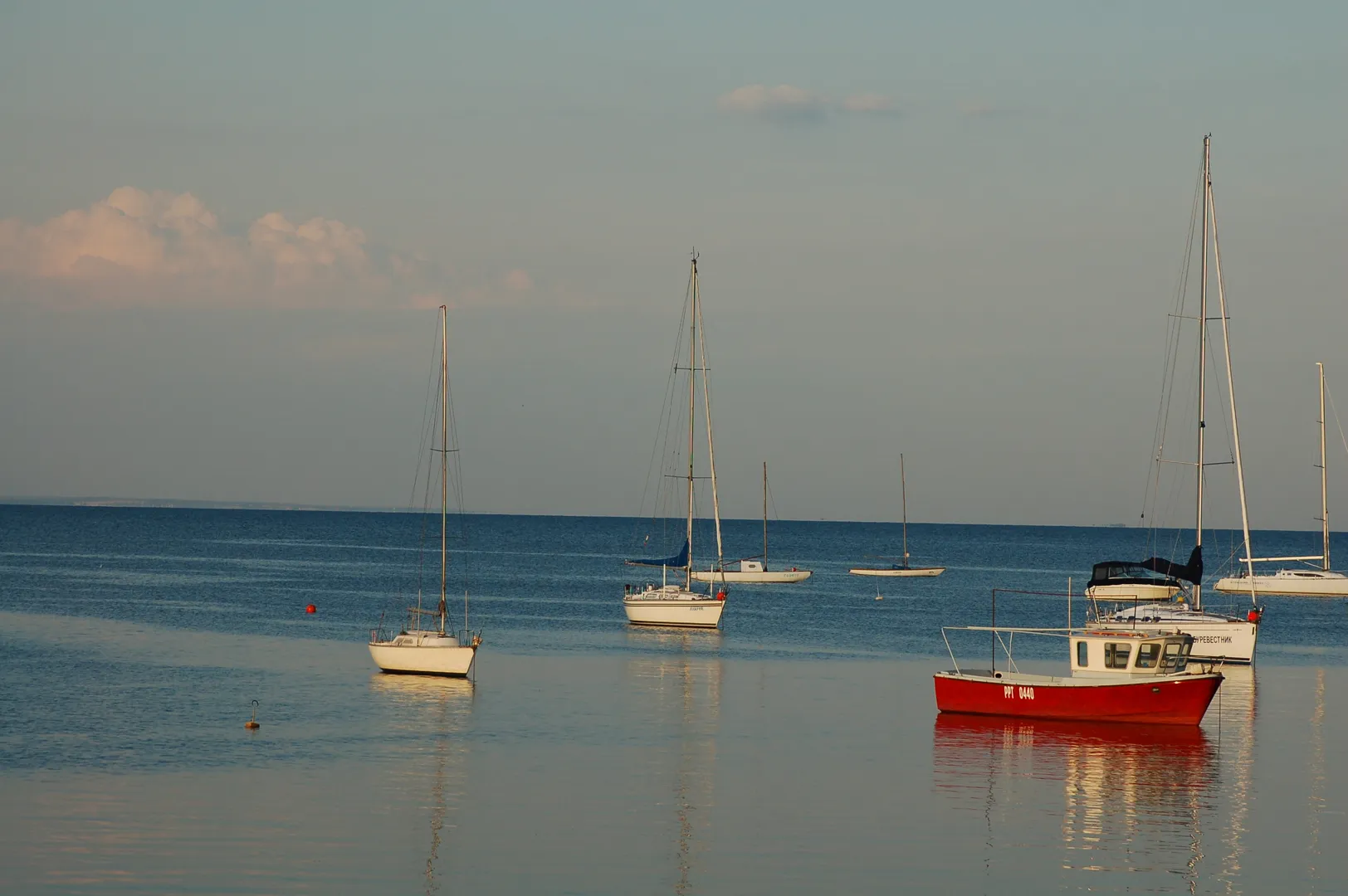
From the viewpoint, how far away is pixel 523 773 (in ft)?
126

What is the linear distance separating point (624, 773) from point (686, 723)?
9.62 m

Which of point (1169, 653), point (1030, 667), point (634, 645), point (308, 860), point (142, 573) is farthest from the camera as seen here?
point (142, 573)

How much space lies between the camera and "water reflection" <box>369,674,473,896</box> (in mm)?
33125

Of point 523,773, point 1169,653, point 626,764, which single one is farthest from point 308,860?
point 1169,653

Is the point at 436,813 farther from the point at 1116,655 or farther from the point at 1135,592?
the point at 1135,592

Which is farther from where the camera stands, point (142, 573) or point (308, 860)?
point (142, 573)

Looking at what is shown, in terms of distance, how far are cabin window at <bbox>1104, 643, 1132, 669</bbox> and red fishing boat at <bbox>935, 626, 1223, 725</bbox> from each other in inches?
1.1

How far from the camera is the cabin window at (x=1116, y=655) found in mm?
48781

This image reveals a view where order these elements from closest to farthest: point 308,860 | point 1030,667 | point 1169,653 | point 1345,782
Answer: point 308,860 → point 1345,782 → point 1169,653 → point 1030,667

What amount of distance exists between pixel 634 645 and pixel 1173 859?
44935 mm

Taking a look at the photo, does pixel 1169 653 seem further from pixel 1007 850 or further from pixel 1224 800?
pixel 1007 850

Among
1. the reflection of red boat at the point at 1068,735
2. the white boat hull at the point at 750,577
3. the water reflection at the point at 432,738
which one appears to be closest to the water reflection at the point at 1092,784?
the reflection of red boat at the point at 1068,735

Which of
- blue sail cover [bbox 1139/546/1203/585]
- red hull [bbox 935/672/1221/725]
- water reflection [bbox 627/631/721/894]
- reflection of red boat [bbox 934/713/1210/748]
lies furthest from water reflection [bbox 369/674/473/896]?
blue sail cover [bbox 1139/546/1203/585]

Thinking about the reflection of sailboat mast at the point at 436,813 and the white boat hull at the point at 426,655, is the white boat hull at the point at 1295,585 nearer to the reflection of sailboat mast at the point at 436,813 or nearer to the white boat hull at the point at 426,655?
the white boat hull at the point at 426,655
